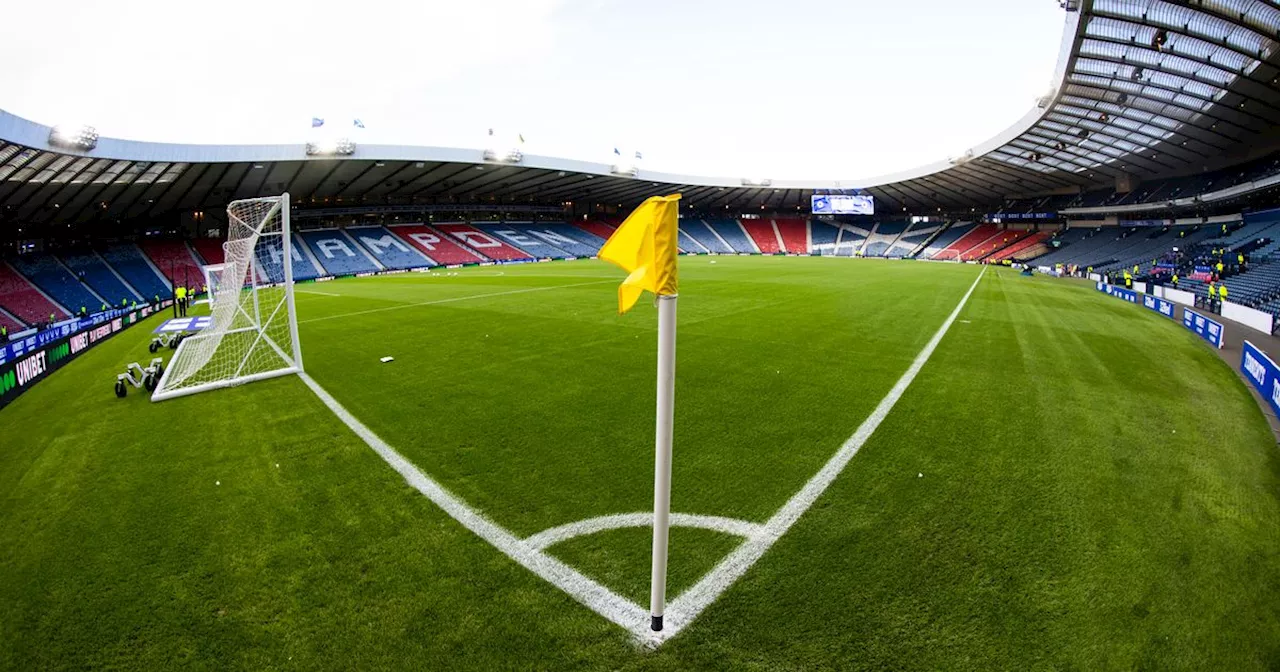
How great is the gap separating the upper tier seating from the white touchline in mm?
41893

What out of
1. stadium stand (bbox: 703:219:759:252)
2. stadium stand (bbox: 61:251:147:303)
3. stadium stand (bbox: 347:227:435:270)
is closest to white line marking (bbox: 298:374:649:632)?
stadium stand (bbox: 61:251:147:303)

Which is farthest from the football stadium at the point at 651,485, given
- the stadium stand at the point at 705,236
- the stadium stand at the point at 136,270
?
the stadium stand at the point at 705,236

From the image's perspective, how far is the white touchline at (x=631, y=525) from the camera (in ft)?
12.4

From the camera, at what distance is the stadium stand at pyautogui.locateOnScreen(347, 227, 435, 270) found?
54.0 meters

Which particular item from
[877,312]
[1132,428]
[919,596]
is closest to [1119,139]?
[877,312]

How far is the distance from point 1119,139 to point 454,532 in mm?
55088

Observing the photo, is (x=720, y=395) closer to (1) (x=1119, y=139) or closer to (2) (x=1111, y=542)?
(2) (x=1111, y=542)

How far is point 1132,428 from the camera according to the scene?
7.59 m

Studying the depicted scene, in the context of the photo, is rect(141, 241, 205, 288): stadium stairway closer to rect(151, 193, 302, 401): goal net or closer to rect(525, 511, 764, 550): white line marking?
rect(151, 193, 302, 401): goal net

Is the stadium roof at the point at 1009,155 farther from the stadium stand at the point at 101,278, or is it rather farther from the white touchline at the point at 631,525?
the white touchline at the point at 631,525

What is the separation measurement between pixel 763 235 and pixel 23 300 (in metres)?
81.0

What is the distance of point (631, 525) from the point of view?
496 cm

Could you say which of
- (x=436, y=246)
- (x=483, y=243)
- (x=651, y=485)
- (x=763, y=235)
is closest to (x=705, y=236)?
(x=763, y=235)

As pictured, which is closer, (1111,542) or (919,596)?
(919,596)
